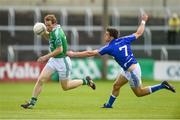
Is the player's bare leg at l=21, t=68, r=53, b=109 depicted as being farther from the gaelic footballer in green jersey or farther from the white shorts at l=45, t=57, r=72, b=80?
the white shorts at l=45, t=57, r=72, b=80

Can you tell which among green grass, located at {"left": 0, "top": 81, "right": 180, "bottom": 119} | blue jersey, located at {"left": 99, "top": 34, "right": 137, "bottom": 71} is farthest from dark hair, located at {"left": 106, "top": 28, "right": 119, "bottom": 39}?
green grass, located at {"left": 0, "top": 81, "right": 180, "bottom": 119}

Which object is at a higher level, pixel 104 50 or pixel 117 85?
pixel 104 50

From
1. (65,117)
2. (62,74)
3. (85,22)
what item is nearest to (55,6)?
(85,22)

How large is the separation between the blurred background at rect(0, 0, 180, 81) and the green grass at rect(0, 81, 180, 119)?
33.0ft

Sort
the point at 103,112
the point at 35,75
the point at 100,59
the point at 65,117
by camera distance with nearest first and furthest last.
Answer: the point at 65,117 < the point at 103,112 < the point at 35,75 < the point at 100,59

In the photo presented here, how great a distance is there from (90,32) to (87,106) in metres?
21.9

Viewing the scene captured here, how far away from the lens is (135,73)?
1939cm

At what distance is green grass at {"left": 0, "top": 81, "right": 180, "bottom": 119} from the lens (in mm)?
17266

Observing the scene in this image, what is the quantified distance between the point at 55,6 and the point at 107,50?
25.3 meters

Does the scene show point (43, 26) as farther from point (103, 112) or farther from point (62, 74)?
point (103, 112)

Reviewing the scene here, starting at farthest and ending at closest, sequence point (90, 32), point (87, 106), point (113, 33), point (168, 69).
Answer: point (90, 32) < point (168, 69) < point (87, 106) < point (113, 33)

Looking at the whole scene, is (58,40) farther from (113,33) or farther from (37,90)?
(113,33)

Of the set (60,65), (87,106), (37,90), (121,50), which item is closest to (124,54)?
(121,50)

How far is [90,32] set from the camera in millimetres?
42062
